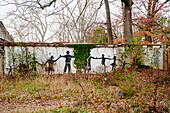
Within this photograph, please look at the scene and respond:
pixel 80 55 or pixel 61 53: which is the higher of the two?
pixel 61 53

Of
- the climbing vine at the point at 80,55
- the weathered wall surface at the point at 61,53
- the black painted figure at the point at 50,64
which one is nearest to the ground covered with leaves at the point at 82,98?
the weathered wall surface at the point at 61,53

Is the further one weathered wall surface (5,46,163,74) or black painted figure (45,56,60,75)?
black painted figure (45,56,60,75)

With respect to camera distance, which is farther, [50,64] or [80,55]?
[80,55]

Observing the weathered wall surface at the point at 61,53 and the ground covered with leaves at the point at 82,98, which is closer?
the ground covered with leaves at the point at 82,98

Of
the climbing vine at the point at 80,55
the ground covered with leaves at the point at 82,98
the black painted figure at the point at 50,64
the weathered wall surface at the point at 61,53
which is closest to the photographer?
the ground covered with leaves at the point at 82,98

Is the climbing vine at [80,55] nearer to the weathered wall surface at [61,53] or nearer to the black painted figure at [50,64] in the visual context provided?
the weathered wall surface at [61,53]

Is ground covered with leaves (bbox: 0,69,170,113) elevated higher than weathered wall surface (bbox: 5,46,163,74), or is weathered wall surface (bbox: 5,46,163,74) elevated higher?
weathered wall surface (bbox: 5,46,163,74)

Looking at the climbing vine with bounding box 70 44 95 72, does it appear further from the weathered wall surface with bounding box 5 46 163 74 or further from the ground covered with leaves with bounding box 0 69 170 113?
the ground covered with leaves with bounding box 0 69 170 113

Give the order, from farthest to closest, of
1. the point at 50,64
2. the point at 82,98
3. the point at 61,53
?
the point at 61,53 < the point at 50,64 < the point at 82,98

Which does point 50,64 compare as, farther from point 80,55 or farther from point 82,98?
point 82,98

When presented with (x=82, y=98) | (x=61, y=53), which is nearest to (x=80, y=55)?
(x=61, y=53)

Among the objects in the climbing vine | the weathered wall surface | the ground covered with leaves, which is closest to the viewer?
the ground covered with leaves

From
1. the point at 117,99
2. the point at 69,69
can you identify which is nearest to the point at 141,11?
the point at 69,69

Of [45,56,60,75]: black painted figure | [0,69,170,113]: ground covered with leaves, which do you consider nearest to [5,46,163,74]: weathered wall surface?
[45,56,60,75]: black painted figure
